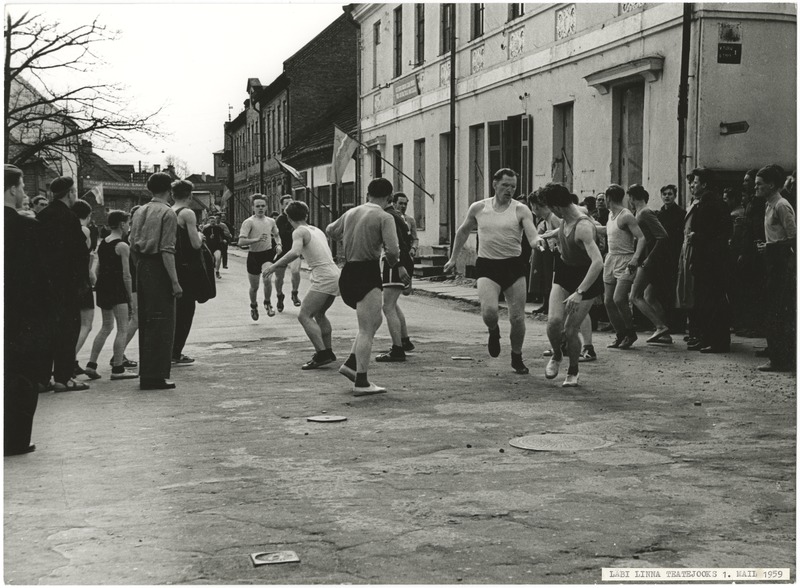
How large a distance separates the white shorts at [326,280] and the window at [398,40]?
1967cm

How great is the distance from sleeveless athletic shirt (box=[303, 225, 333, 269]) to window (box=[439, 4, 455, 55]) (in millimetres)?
15127

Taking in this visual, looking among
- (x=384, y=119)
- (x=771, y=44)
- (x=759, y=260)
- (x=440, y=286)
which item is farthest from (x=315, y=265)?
(x=384, y=119)

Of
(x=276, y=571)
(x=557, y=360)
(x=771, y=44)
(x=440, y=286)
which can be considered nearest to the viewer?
(x=276, y=571)

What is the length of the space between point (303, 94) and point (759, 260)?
38.9 m

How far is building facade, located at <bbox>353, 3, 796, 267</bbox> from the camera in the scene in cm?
1530

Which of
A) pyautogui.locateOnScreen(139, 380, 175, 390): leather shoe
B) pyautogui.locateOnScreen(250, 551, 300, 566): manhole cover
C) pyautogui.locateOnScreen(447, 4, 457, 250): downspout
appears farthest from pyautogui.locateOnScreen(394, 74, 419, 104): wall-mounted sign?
pyautogui.locateOnScreen(250, 551, 300, 566): manhole cover

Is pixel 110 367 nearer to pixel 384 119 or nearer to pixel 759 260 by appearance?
pixel 759 260

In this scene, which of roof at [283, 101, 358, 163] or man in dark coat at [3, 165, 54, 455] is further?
roof at [283, 101, 358, 163]

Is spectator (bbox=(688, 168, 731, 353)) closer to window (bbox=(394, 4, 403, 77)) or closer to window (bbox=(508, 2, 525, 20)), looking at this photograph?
window (bbox=(508, 2, 525, 20))

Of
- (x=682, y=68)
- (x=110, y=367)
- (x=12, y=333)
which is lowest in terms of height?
(x=110, y=367)

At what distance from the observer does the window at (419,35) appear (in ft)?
91.3

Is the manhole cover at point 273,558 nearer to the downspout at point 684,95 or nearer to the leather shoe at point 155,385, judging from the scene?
the leather shoe at point 155,385

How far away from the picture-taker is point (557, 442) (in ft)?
23.1

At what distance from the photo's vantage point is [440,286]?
23.1 meters
